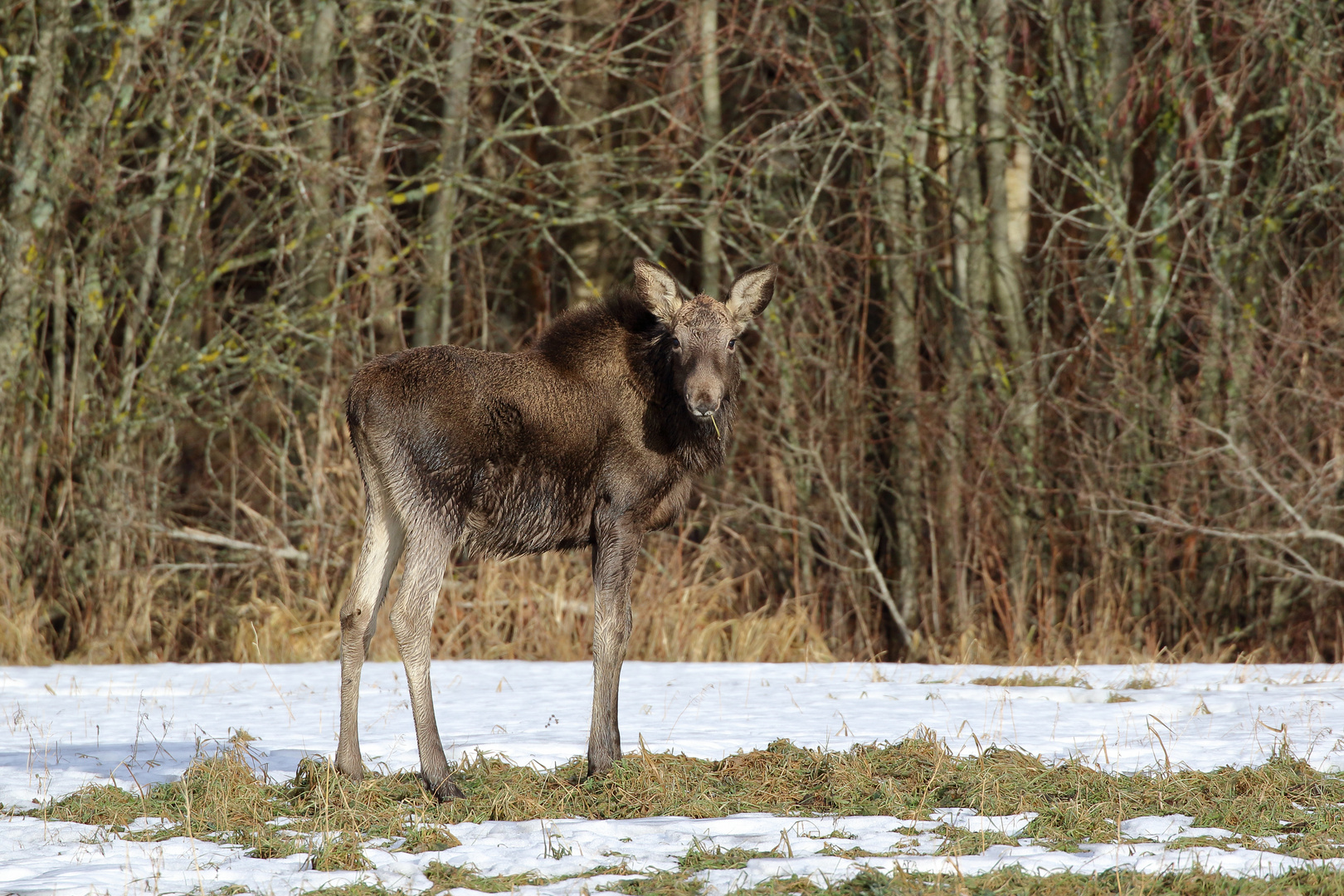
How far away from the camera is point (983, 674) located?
983 centimetres

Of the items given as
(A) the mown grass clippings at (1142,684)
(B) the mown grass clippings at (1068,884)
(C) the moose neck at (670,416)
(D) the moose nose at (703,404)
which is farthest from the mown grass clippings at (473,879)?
(A) the mown grass clippings at (1142,684)

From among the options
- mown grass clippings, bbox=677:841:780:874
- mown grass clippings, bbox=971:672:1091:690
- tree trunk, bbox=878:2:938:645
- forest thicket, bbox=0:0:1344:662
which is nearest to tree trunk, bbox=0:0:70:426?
forest thicket, bbox=0:0:1344:662

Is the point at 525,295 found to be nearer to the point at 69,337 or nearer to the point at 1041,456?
the point at 69,337

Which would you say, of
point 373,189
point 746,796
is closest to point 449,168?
point 373,189

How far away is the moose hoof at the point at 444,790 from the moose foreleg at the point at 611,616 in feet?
2.22

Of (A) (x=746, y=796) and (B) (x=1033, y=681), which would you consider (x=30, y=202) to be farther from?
(A) (x=746, y=796)

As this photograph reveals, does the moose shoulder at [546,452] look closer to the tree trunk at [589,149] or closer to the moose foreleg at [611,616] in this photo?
the moose foreleg at [611,616]

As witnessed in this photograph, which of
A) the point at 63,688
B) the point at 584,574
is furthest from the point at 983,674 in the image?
the point at 63,688

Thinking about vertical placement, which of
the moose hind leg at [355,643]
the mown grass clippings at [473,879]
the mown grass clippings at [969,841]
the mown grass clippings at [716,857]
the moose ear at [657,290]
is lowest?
the mown grass clippings at [473,879]

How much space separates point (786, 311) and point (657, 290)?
7109 mm

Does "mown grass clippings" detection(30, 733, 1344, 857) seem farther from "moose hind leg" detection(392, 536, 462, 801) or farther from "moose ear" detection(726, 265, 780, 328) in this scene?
"moose ear" detection(726, 265, 780, 328)

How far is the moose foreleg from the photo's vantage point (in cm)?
634

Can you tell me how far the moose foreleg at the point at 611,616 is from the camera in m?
6.34

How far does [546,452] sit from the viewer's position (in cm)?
643
